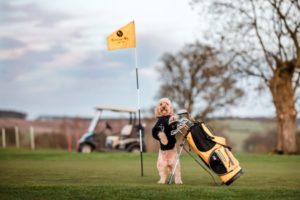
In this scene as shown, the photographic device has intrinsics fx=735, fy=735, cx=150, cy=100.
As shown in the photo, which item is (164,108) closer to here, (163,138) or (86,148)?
(163,138)

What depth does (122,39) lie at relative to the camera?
16594mm

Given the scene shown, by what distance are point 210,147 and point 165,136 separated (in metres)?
0.88

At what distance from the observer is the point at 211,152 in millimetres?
13000

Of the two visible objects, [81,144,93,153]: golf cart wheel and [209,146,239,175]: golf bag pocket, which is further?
[81,144,93,153]: golf cart wheel

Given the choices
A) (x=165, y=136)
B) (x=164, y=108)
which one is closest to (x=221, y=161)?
(x=165, y=136)

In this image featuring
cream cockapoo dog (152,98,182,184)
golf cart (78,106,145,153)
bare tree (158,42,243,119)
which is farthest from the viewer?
bare tree (158,42,243,119)

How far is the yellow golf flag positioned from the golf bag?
396cm

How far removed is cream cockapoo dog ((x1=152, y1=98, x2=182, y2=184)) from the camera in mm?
13320

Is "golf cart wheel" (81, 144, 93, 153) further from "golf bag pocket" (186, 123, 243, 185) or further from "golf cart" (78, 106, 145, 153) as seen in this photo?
"golf bag pocket" (186, 123, 243, 185)

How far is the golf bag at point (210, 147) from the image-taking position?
13.0 meters

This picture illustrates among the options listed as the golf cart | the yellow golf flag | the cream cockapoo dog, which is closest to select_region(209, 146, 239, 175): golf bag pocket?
the cream cockapoo dog

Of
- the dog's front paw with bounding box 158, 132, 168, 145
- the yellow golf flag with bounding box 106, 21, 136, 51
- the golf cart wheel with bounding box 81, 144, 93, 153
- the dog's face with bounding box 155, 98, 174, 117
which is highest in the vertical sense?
the yellow golf flag with bounding box 106, 21, 136, 51

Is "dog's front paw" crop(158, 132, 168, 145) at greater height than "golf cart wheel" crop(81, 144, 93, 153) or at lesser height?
greater

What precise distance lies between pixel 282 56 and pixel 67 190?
26.2 meters
